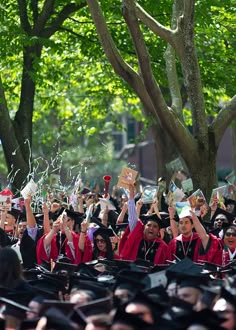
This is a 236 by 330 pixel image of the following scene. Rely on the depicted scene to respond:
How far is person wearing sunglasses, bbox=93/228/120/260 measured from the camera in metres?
13.8

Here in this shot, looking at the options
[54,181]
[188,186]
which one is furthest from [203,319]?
[54,181]

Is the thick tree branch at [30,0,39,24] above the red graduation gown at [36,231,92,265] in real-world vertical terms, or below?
above

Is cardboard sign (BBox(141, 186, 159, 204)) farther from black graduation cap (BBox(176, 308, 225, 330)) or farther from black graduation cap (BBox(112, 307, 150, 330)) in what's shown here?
black graduation cap (BBox(176, 308, 225, 330))

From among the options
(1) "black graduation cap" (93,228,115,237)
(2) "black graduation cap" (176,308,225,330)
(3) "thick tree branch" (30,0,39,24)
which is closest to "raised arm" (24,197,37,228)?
(1) "black graduation cap" (93,228,115,237)

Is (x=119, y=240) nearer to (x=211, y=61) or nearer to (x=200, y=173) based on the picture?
(x=200, y=173)

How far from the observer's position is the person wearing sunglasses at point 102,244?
45.3 feet

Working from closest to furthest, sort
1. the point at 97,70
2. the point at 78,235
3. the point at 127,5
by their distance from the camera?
the point at 78,235 → the point at 127,5 → the point at 97,70

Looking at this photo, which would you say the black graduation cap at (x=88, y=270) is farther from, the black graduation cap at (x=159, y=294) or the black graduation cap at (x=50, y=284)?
the black graduation cap at (x=159, y=294)

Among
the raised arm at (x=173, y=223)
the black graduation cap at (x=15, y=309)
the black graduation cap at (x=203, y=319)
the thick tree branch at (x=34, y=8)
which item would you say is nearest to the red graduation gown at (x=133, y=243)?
the raised arm at (x=173, y=223)

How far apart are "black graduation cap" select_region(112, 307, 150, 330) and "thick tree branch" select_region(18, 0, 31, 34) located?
40.3ft

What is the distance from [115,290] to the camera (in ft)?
32.4

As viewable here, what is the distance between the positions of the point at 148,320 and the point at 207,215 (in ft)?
30.2

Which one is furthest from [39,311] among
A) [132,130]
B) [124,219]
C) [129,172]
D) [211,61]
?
[132,130]

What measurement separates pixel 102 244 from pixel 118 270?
6.20 ft
